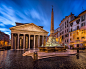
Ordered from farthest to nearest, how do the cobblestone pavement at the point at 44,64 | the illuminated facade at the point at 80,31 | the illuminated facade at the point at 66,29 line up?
1. the illuminated facade at the point at 66,29
2. the illuminated facade at the point at 80,31
3. the cobblestone pavement at the point at 44,64

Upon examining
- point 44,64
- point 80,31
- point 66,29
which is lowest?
point 44,64

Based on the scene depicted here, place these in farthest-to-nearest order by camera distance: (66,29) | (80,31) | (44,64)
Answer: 1. (66,29)
2. (80,31)
3. (44,64)

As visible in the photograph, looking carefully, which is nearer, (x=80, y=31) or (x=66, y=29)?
(x=80, y=31)

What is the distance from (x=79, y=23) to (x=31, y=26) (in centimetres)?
2607

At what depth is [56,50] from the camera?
1462 cm

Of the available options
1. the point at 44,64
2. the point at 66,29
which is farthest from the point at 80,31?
the point at 44,64

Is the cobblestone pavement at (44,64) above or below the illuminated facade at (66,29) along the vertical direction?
below

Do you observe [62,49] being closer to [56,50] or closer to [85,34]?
[56,50]

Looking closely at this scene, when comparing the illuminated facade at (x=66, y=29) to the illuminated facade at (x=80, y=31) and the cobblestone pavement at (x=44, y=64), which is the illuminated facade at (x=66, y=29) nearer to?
the illuminated facade at (x=80, y=31)

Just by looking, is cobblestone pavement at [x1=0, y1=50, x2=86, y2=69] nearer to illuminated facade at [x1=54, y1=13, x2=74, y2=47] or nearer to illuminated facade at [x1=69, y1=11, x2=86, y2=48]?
illuminated facade at [x1=69, y1=11, x2=86, y2=48]

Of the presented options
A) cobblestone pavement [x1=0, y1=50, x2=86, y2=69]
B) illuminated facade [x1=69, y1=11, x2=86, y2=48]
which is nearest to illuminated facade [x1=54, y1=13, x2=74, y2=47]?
illuminated facade [x1=69, y1=11, x2=86, y2=48]

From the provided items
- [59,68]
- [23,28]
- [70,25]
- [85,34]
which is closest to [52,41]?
[59,68]

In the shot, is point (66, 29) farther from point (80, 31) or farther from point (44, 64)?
point (44, 64)

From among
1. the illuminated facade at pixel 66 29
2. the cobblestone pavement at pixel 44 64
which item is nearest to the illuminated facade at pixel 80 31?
the illuminated facade at pixel 66 29
